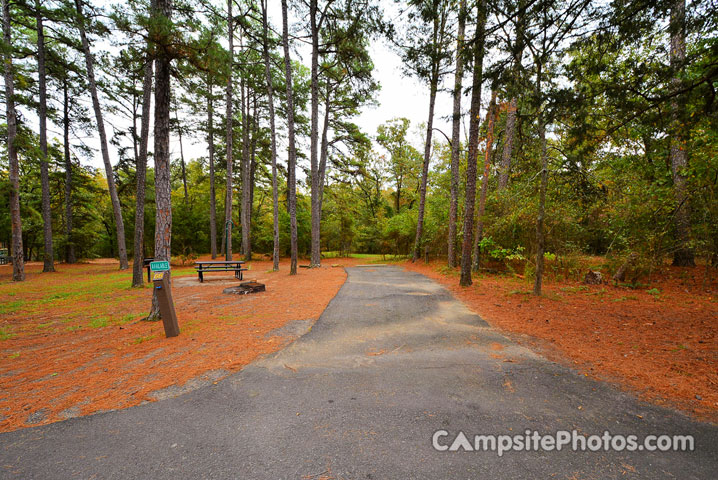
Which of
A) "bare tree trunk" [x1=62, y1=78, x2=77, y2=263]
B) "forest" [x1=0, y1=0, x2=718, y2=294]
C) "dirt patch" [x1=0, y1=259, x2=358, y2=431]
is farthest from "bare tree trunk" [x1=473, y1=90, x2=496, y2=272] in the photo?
"bare tree trunk" [x1=62, y1=78, x2=77, y2=263]

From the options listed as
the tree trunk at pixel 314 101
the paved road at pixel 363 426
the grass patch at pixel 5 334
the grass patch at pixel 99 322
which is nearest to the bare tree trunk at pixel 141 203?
the grass patch at pixel 99 322

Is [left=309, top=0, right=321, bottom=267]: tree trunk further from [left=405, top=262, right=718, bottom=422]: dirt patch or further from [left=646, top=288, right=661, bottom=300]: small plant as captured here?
[left=646, top=288, right=661, bottom=300]: small plant

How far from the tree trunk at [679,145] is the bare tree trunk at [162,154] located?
7854 mm

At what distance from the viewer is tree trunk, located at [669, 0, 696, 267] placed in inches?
145

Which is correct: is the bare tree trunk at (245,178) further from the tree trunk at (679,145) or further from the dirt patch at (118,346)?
the tree trunk at (679,145)

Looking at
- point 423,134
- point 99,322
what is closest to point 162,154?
point 99,322

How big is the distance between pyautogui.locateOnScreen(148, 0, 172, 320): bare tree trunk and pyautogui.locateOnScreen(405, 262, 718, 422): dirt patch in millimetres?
6277

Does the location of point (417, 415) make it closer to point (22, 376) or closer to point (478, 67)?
point (22, 376)

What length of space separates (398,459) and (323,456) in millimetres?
515

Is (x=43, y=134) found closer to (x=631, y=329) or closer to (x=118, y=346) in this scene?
(x=118, y=346)

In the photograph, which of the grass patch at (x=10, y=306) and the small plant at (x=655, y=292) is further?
the small plant at (x=655, y=292)

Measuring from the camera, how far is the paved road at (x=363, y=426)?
5.68 ft

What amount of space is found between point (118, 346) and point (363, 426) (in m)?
3.98

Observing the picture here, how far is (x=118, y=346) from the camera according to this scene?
12.8 feet
